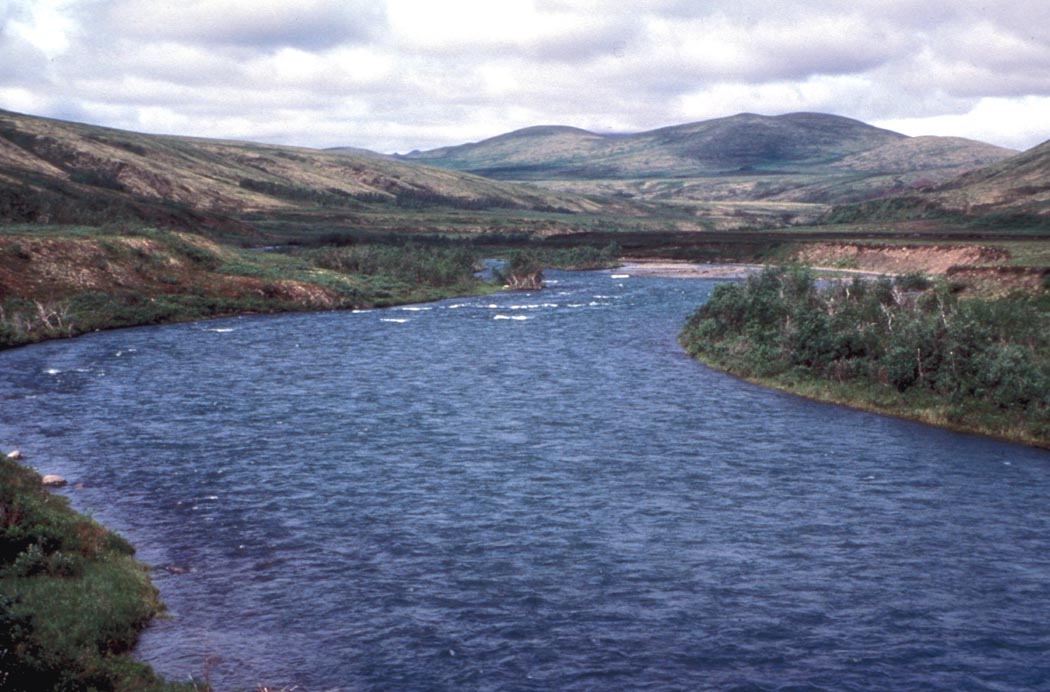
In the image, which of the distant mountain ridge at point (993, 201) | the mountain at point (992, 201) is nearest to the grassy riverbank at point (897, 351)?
the distant mountain ridge at point (993, 201)

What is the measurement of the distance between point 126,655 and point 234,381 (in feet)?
105

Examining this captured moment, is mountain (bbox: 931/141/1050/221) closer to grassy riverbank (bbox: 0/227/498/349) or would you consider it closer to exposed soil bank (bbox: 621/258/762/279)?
exposed soil bank (bbox: 621/258/762/279)

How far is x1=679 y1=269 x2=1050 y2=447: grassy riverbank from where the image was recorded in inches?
1563

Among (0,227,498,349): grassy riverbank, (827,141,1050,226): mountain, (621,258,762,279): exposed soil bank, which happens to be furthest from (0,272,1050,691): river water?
(827,141,1050,226): mountain

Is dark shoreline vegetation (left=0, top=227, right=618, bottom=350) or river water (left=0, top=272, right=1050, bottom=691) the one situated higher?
dark shoreline vegetation (left=0, top=227, right=618, bottom=350)

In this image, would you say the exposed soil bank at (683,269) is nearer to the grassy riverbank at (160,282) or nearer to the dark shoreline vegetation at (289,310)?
the dark shoreline vegetation at (289,310)

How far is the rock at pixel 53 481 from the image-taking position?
98.6 feet

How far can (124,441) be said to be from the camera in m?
37.0

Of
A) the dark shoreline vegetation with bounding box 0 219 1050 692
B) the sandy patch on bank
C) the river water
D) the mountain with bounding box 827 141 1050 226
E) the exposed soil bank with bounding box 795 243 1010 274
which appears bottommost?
the river water

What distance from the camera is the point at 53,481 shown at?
3025cm

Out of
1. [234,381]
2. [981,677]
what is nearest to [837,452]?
[981,677]

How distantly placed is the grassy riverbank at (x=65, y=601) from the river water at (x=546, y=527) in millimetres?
1006

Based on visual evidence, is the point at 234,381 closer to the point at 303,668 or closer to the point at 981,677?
the point at 303,668

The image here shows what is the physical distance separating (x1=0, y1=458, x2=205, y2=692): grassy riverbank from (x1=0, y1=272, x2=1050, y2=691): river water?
1006 mm
